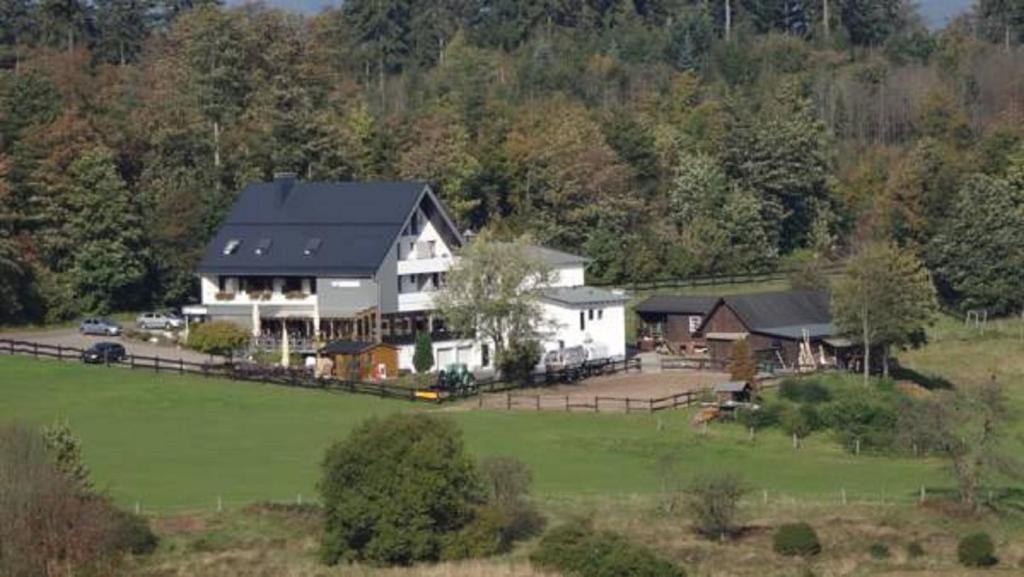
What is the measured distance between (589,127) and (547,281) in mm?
24509

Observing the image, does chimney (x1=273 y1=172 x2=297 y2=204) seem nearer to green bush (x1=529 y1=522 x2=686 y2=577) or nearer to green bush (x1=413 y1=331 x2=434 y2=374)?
green bush (x1=413 y1=331 x2=434 y2=374)

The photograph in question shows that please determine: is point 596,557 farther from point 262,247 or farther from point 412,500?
point 262,247

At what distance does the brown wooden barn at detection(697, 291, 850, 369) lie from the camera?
7019 cm

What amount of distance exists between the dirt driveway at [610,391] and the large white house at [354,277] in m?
3.87

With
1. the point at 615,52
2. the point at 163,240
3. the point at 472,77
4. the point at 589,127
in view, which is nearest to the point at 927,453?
the point at 163,240

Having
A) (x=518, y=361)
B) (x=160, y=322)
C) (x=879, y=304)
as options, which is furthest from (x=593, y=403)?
(x=160, y=322)

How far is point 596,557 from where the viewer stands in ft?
143

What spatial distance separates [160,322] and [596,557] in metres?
35.0

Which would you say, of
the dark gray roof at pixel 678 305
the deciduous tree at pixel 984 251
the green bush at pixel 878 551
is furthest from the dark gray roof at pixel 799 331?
the green bush at pixel 878 551

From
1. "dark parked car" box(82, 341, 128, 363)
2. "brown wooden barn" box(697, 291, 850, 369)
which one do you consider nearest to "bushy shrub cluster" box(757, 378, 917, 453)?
"brown wooden barn" box(697, 291, 850, 369)

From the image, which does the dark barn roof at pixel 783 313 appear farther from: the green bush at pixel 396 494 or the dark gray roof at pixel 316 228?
the green bush at pixel 396 494

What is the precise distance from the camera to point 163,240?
8156 cm

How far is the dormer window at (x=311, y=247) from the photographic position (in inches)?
2879

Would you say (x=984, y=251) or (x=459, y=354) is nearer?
(x=459, y=354)
